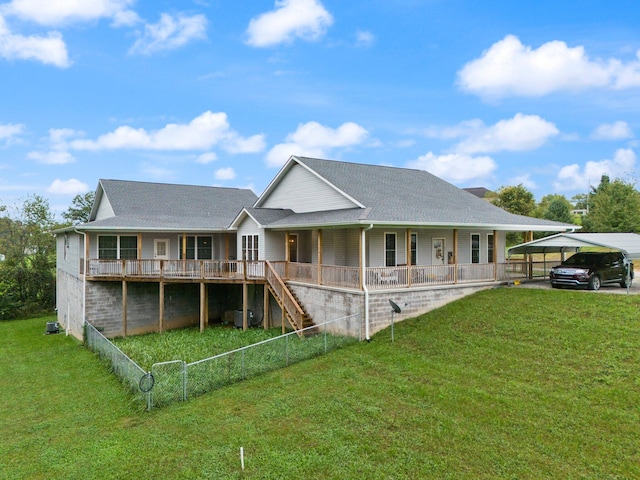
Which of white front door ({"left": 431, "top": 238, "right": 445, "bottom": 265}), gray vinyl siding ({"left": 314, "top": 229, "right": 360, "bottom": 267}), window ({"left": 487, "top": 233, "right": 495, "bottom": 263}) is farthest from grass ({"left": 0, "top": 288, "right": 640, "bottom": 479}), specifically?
window ({"left": 487, "top": 233, "right": 495, "bottom": 263})

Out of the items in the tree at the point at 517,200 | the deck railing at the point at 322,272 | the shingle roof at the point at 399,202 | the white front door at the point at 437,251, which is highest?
the tree at the point at 517,200

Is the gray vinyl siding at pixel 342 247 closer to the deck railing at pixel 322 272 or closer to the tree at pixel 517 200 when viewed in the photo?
the deck railing at pixel 322 272

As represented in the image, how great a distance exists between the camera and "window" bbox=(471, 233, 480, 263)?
69.4ft

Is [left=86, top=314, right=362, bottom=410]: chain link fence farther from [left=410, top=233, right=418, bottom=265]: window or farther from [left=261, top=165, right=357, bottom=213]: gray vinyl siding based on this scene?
[left=261, top=165, right=357, bottom=213]: gray vinyl siding

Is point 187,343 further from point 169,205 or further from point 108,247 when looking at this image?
point 169,205

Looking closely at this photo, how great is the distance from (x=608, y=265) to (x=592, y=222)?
93.7 ft

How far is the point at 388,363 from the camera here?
12516mm

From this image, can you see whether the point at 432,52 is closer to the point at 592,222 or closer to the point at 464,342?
the point at 464,342

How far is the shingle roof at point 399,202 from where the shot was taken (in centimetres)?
1650

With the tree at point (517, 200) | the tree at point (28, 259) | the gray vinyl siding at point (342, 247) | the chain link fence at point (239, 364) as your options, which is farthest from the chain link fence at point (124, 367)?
the tree at point (517, 200)

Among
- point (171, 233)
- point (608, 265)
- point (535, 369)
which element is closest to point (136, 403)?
point (535, 369)

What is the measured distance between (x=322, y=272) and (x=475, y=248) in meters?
8.70

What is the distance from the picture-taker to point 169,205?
26516 millimetres

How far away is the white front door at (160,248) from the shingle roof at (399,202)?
7556 millimetres
